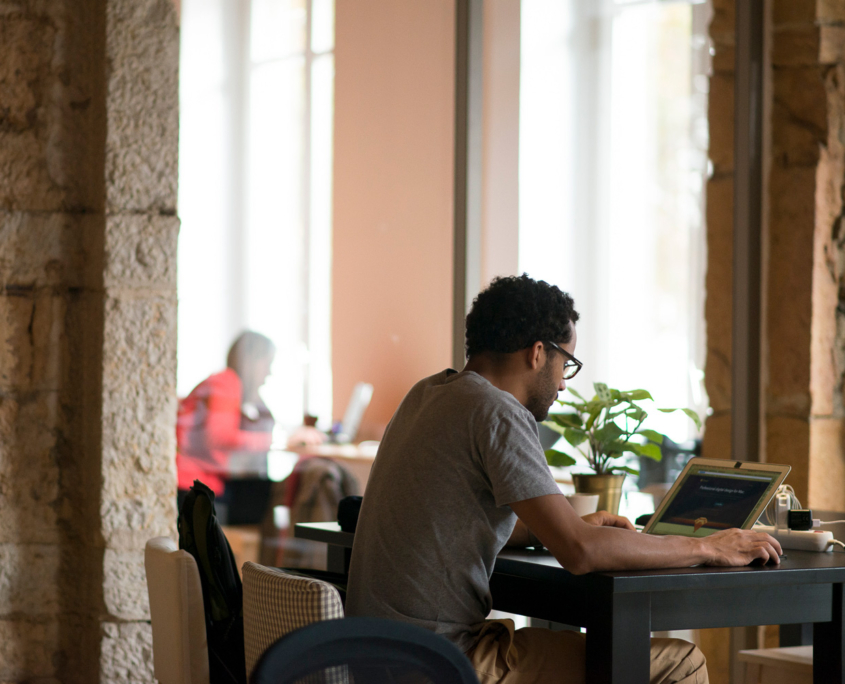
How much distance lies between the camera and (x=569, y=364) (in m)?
2.20

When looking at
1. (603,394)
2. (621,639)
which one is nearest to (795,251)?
(603,394)

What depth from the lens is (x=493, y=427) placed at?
1.90 m

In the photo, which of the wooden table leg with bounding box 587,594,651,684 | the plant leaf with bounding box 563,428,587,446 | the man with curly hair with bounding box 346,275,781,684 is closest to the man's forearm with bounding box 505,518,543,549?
the man with curly hair with bounding box 346,275,781,684

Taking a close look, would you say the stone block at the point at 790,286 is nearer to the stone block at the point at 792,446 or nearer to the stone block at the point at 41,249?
the stone block at the point at 792,446

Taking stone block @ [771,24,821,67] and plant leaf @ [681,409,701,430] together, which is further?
stone block @ [771,24,821,67]

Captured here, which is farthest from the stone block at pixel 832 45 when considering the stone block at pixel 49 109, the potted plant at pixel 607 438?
the stone block at pixel 49 109

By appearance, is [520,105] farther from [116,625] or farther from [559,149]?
[116,625]

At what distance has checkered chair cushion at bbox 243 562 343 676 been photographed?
161cm

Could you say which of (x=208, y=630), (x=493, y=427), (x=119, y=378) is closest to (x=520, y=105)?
(x=119, y=378)

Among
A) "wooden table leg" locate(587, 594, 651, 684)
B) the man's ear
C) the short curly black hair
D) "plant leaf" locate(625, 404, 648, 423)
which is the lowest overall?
"wooden table leg" locate(587, 594, 651, 684)

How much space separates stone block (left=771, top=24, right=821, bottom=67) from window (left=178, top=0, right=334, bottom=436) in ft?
5.39

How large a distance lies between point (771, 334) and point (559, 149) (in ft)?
3.39

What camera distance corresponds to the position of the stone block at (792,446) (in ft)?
12.2

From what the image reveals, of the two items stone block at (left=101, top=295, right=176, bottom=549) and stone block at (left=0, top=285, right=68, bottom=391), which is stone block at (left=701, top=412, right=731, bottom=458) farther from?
stone block at (left=0, top=285, right=68, bottom=391)
